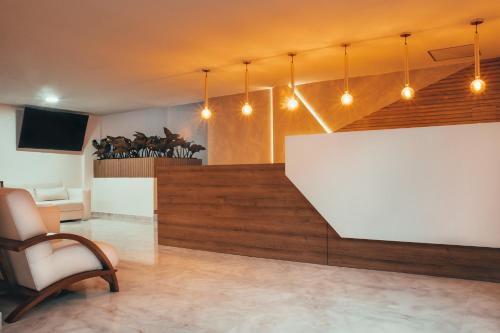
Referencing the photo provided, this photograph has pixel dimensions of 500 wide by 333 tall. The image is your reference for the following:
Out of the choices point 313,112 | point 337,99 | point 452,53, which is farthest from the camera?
point 313,112

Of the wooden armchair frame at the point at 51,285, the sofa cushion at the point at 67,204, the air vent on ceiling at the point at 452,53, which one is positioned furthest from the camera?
the sofa cushion at the point at 67,204

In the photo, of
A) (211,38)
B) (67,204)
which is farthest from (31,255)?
(67,204)

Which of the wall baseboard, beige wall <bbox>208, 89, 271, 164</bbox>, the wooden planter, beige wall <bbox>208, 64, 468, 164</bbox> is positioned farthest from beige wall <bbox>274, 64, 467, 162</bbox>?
the wall baseboard

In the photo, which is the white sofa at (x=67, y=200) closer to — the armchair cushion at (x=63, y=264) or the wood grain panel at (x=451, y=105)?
the armchair cushion at (x=63, y=264)

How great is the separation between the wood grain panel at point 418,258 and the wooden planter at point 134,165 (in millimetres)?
5215

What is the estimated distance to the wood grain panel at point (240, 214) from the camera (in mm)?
4676

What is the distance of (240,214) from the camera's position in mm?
5121

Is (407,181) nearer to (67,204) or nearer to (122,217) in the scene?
(122,217)

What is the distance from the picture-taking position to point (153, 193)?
884 cm

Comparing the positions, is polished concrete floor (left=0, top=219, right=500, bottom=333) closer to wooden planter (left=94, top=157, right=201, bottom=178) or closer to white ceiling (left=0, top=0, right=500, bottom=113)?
white ceiling (left=0, top=0, right=500, bottom=113)

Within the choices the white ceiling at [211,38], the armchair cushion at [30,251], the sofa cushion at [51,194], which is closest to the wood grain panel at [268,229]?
the white ceiling at [211,38]

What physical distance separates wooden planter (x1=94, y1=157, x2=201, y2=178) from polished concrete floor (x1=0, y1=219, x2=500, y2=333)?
14.7 feet

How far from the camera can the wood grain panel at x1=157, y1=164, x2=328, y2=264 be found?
4676 millimetres

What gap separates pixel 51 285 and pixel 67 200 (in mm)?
6782
